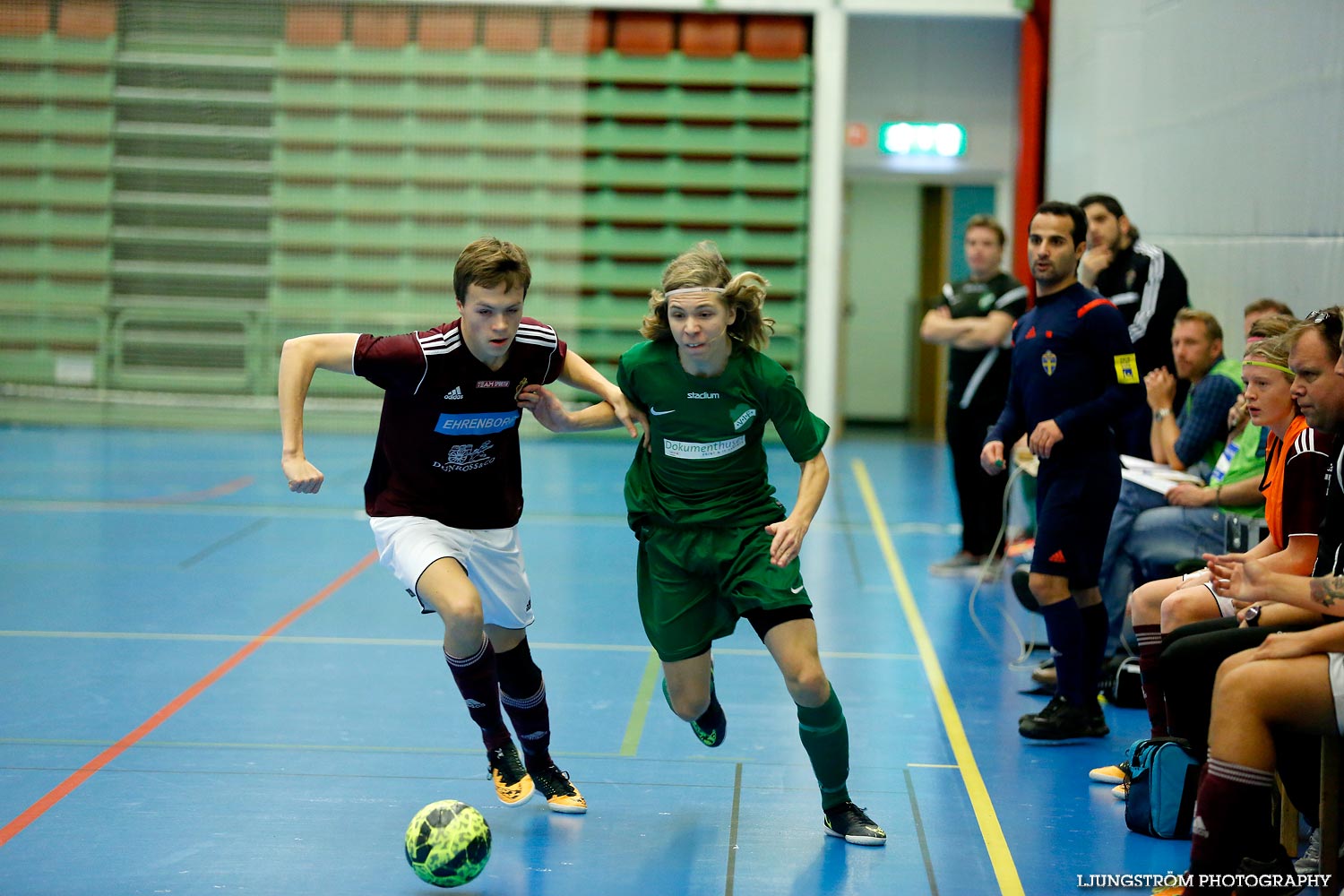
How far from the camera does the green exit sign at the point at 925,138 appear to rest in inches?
589

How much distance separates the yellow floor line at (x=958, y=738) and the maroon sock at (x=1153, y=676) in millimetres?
580

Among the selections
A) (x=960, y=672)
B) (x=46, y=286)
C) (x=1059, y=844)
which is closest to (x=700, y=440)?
(x=1059, y=844)

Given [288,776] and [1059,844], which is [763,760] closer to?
[1059,844]

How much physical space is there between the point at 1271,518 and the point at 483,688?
240 centimetres

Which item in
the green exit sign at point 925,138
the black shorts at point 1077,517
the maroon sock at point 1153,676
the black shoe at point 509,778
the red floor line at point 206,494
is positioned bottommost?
the black shoe at point 509,778

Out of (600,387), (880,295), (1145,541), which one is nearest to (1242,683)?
(600,387)

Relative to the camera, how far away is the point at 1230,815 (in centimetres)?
312

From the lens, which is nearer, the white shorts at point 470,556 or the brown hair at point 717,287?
the brown hair at point 717,287

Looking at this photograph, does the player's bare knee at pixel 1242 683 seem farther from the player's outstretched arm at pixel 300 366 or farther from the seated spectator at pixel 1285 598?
the player's outstretched arm at pixel 300 366

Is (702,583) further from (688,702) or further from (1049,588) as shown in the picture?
(1049,588)

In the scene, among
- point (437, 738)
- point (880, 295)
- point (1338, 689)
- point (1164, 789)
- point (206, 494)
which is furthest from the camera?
point (880, 295)

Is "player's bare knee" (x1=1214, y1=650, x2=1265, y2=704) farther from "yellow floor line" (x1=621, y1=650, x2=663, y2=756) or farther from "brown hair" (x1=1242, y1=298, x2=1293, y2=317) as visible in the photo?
"brown hair" (x1=1242, y1=298, x2=1293, y2=317)

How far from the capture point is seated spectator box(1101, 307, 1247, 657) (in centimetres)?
547

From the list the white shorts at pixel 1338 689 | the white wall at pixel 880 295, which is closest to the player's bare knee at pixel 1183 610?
the white shorts at pixel 1338 689
